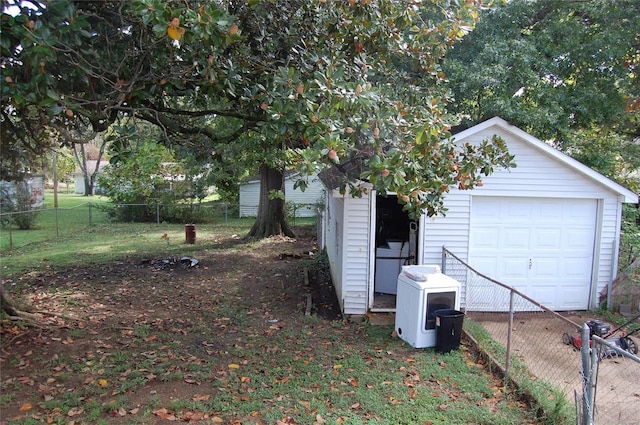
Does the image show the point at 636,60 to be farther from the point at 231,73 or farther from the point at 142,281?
the point at 142,281

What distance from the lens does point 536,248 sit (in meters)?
8.60

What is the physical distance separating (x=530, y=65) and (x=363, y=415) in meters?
10.2

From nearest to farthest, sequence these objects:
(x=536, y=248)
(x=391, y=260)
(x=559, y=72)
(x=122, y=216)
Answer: (x=536, y=248) < (x=391, y=260) < (x=559, y=72) < (x=122, y=216)

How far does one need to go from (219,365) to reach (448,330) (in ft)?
10.4

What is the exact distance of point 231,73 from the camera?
5.74 meters

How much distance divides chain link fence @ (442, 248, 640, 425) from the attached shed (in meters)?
0.33

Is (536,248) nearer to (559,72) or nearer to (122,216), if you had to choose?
(559,72)

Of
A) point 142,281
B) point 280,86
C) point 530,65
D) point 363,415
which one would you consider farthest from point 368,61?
point 142,281

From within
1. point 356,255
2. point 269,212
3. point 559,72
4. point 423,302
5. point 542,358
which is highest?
point 559,72

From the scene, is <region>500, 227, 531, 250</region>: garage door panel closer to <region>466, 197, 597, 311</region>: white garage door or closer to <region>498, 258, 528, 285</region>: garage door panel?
<region>466, 197, 597, 311</region>: white garage door

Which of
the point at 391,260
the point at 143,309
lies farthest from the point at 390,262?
the point at 143,309

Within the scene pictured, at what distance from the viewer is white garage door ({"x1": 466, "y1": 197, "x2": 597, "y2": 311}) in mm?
8469

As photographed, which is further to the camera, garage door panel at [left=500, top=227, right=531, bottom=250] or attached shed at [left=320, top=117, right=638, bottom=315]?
garage door panel at [left=500, top=227, right=531, bottom=250]

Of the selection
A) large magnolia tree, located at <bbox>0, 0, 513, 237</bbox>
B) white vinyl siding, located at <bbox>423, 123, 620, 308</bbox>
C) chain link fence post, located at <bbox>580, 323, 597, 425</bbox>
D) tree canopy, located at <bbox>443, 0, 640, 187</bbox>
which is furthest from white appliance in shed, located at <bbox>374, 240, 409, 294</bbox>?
chain link fence post, located at <bbox>580, 323, 597, 425</bbox>
